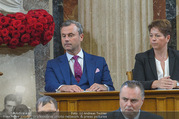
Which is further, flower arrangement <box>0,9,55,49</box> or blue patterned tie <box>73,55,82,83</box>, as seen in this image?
flower arrangement <box>0,9,55,49</box>

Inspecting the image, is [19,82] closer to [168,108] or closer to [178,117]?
[168,108]

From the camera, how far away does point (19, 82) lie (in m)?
5.35

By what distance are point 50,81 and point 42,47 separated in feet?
4.02

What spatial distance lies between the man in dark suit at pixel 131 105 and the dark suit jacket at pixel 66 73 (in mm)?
1375

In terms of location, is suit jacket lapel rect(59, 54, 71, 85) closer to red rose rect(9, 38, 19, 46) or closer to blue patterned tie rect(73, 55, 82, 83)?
blue patterned tie rect(73, 55, 82, 83)

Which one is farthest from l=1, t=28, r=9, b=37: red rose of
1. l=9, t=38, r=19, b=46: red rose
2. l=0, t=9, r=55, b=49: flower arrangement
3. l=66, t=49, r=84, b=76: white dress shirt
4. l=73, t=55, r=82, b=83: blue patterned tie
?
l=73, t=55, r=82, b=83: blue patterned tie

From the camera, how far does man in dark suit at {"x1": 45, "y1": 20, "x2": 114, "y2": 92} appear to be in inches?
187

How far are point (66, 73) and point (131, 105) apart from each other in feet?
5.34

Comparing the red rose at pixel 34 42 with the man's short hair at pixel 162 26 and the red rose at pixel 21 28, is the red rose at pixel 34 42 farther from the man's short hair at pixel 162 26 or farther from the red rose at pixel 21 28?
the man's short hair at pixel 162 26

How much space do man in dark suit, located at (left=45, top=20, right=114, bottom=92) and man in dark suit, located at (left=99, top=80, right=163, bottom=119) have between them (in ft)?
4.05

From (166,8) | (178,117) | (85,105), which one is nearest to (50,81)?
(85,105)

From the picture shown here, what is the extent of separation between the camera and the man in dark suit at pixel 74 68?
4.75 metres

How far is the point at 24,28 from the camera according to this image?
512 centimetres

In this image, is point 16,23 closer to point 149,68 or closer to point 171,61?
point 149,68
